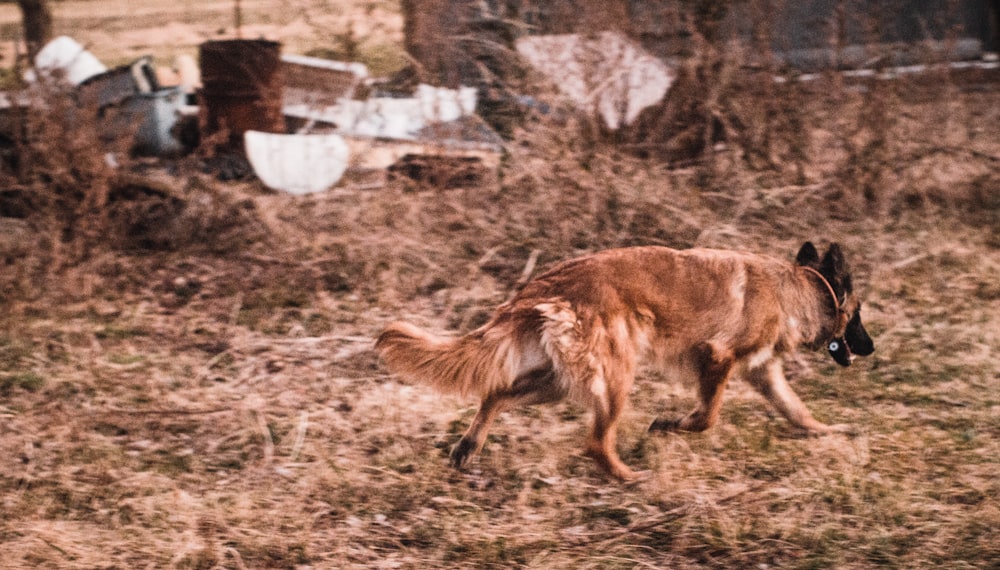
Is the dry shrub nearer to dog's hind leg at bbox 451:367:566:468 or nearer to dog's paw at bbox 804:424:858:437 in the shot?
dog's hind leg at bbox 451:367:566:468

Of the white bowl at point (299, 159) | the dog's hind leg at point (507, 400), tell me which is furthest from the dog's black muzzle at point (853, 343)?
the white bowl at point (299, 159)

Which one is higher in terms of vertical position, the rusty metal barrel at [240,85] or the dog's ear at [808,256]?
the rusty metal barrel at [240,85]

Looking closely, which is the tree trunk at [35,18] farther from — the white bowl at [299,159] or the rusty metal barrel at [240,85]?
the white bowl at [299,159]

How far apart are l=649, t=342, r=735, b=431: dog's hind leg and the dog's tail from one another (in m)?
0.87

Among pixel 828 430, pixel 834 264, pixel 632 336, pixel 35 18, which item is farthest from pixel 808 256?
pixel 35 18

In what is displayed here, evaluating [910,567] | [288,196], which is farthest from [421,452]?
[288,196]

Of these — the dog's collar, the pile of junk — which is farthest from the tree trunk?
the dog's collar

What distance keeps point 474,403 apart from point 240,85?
205 inches

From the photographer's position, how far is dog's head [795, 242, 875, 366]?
496 centimetres

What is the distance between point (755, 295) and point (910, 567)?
1.39 m

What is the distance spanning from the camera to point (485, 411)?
4586 mm

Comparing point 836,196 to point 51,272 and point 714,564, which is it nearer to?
point 714,564

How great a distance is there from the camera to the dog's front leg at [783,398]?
488 centimetres

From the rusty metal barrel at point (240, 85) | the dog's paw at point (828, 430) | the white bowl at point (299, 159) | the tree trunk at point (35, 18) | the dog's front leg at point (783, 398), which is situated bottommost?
the dog's paw at point (828, 430)
